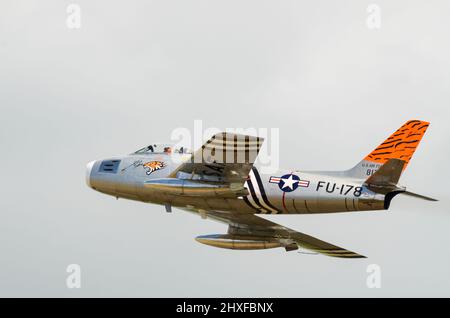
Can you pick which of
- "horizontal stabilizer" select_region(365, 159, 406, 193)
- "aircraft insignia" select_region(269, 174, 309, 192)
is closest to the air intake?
"aircraft insignia" select_region(269, 174, 309, 192)

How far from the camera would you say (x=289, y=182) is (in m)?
45.0

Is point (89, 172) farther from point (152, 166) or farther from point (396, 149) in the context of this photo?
point (396, 149)

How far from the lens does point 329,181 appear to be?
146ft

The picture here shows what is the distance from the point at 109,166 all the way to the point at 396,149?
13538 mm

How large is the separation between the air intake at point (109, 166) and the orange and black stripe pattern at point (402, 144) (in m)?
11.8

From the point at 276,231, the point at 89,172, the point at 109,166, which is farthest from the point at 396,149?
the point at 89,172

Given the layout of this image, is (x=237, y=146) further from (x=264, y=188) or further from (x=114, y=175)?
(x=114, y=175)

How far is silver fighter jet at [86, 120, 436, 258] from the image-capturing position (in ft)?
140

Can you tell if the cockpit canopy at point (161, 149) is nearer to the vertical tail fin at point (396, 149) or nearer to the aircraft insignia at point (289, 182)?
the aircraft insignia at point (289, 182)

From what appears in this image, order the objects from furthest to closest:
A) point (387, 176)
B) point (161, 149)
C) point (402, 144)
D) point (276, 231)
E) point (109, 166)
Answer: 1. point (276, 231)
2. point (109, 166)
3. point (161, 149)
4. point (402, 144)
5. point (387, 176)

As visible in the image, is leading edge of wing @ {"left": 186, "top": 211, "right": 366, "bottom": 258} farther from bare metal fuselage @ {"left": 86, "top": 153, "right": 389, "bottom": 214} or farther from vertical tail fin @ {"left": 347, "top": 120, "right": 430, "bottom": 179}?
vertical tail fin @ {"left": 347, "top": 120, "right": 430, "bottom": 179}

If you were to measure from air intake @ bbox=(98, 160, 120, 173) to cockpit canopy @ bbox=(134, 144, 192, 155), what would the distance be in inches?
43.4

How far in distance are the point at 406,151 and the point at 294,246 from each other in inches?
347

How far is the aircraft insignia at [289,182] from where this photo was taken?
44.8 meters
